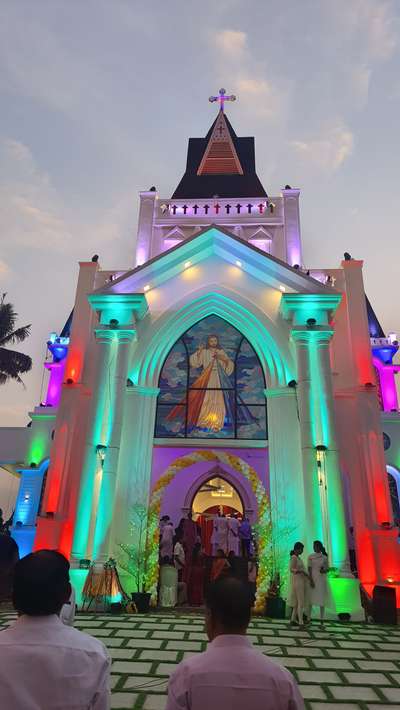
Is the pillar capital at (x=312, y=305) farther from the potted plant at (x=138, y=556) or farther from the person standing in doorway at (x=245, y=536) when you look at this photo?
the potted plant at (x=138, y=556)

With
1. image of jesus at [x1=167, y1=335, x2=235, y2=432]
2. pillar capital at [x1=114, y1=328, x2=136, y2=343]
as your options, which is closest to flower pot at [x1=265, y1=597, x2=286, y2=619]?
image of jesus at [x1=167, y1=335, x2=235, y2=432]

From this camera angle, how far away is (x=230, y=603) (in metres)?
1.97

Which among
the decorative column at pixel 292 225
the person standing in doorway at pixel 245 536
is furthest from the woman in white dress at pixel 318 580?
the decorative column at pixel 292 225

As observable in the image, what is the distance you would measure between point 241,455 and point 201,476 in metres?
1.68

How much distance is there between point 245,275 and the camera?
14.3 meters

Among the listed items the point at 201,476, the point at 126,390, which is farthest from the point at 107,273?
the point at 201,476

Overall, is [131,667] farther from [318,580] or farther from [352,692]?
[318,580]

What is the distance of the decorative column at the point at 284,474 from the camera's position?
1101 cm

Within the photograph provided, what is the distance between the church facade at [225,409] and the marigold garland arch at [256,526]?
0.11ft

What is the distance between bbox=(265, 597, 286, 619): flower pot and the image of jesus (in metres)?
4.53

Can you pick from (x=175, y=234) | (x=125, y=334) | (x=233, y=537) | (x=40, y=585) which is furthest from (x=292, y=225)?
(x=40, y=585)

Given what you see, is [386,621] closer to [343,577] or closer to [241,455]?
[343,577]

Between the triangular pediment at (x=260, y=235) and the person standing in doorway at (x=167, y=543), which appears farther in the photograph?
the triangular pediment at (x=260, y=235)

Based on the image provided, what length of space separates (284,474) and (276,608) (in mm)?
3286
